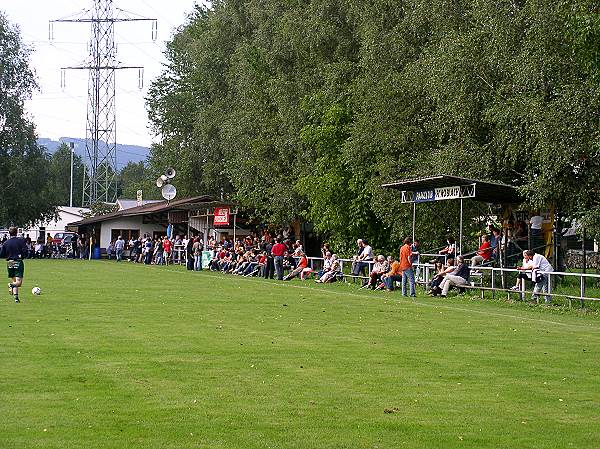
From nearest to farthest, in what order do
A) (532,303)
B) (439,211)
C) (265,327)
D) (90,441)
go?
(90,441), (265,327), (532,303), (439,211)

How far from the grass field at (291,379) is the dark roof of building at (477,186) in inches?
288

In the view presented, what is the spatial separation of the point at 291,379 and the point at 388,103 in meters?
29.4

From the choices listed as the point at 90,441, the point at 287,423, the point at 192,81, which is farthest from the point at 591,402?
the point at 192,81

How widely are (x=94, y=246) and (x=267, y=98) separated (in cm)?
2775

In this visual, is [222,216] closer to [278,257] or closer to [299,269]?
[278,257]

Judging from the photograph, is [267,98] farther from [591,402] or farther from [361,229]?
[591,402]

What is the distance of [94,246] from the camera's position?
77312mm

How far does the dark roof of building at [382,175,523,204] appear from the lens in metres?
29.5

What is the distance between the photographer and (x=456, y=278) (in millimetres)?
30141

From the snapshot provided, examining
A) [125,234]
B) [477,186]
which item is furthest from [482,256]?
[125,234]

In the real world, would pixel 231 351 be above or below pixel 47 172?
below

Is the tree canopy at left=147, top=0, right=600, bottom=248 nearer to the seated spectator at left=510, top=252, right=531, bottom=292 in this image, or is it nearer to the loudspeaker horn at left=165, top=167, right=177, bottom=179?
the loudspeaker horn at left=165, top=167, right=177, bottom=179

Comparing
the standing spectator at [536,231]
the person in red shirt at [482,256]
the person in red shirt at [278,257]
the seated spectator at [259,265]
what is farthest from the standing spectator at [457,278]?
the seated spectator at [259,265]

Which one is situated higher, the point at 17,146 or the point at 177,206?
the point at 17,146
